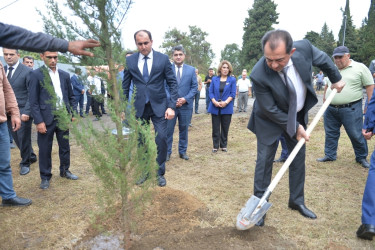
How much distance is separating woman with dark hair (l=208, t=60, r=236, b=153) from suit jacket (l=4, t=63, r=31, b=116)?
12.5 feet

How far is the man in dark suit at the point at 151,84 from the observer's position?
3.99 metres

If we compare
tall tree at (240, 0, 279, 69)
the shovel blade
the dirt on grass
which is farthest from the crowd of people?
tall tree at (240, 0, 279, 69)

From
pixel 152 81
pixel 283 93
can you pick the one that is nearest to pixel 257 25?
pixel 152 81

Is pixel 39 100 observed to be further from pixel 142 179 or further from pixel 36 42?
pixel 142 179

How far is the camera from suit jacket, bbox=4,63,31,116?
5.18m

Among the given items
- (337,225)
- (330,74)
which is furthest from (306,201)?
(330,74)

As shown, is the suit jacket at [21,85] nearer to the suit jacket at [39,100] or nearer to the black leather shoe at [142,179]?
the suit jacket at [39,100]

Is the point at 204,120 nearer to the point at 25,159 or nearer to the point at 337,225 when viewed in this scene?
the point at 25,159

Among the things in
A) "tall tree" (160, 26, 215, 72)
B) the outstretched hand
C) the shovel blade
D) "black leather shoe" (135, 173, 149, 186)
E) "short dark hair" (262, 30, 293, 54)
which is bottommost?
the shovel blade

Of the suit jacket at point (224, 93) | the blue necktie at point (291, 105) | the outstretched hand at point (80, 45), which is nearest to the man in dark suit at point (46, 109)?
the outstretched hand at point (80, 45)

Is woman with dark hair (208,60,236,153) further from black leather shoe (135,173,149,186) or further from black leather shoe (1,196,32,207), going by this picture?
black leather shoe (1,196,32,207)

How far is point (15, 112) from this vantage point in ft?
12.8

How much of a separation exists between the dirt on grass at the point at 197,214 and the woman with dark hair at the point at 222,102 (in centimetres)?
112

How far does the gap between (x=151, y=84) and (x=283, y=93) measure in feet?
6.50
